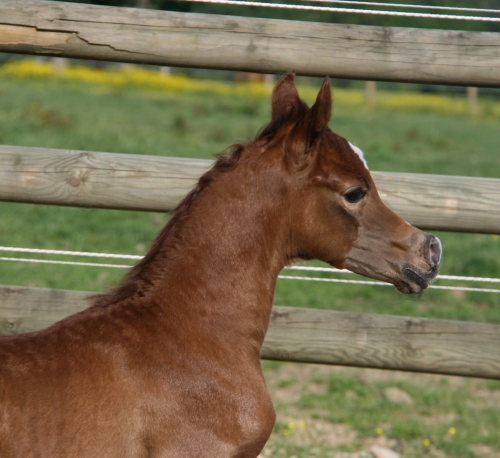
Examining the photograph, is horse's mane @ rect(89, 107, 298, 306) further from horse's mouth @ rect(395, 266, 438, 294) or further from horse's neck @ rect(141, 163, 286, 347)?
horse's mouth @ rect(395, 266, 438, 294)

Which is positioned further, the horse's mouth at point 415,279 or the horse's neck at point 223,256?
the horse's mouth at point 415,279

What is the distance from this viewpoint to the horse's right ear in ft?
8.65

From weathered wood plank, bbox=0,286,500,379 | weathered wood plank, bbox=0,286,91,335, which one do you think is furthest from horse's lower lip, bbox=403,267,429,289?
weathered wood plank, bbox=0,286,91,335

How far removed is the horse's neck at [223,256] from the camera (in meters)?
2.51

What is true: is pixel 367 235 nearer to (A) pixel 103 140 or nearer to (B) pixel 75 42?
(B) pixel 75 42

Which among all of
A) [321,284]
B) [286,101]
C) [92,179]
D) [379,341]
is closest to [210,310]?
[286,101]

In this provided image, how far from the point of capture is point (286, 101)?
271 centimetres

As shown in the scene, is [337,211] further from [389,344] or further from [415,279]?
[389,344]

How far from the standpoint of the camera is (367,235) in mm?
2723

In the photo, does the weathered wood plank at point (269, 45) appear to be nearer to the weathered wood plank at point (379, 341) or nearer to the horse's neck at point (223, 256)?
the horse's neck at point (223, 256)

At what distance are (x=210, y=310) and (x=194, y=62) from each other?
1.25 metres

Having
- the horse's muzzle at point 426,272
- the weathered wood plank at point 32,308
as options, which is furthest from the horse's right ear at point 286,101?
the weathered wood plank at point 32,308

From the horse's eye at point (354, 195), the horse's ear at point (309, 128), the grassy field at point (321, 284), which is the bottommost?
the grassy field at point (321, 284)

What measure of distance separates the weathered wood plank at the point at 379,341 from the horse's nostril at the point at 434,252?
709 millimetres
